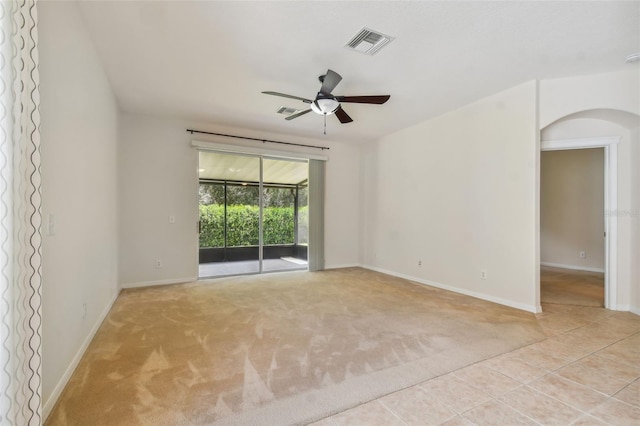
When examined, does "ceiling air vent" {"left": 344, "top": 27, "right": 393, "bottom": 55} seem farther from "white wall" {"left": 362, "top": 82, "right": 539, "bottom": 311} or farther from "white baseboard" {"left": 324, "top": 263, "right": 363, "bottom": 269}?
"white baseboard" {"left": 324, "top": 263, "right": 363, "bottom": 269}

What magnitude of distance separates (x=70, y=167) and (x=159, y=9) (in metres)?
1.38

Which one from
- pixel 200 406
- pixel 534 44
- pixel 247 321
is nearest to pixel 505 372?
pixel 200 406

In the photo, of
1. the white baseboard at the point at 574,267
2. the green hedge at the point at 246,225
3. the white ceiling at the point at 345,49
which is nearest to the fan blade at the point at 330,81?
the white ceiling at the point at 345,49

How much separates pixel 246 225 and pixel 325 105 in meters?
3.52

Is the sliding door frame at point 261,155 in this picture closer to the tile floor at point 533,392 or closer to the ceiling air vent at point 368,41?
the ceiling air vent at point 368,41

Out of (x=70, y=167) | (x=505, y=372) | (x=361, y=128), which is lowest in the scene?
(x=505, y=372)

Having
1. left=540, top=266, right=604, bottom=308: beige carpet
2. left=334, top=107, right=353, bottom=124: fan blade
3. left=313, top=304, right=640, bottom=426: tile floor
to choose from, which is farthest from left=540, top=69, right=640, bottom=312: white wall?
left=334, top=107, right=353, bottom=124: fan blade

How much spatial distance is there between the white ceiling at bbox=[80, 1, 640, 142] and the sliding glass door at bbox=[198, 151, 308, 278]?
6.04ft

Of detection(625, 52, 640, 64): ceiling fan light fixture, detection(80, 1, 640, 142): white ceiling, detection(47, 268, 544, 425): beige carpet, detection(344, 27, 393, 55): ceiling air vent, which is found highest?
detection(80, 1, 640, 142): white ceiling

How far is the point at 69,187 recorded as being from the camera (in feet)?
7.01

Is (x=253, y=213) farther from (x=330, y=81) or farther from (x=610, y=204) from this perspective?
(x=610, y=204)

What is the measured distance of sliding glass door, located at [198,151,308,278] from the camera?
225 inches

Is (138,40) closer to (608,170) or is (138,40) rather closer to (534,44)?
(534,44)

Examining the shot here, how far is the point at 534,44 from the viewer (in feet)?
8.91
